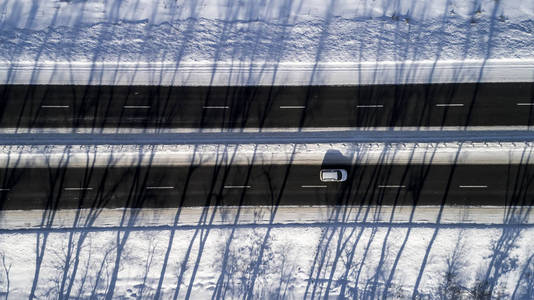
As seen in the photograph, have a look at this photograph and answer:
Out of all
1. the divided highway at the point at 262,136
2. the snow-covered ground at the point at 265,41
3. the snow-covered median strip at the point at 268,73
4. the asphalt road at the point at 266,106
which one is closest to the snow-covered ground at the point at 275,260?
the divided highway at the point at 262,136

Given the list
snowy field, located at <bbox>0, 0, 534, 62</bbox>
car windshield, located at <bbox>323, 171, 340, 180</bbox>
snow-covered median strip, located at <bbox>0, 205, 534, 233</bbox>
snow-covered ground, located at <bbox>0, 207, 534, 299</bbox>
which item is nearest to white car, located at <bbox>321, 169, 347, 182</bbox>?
car windshield, located at <bbox>323, 171, 340, 180</bbox>

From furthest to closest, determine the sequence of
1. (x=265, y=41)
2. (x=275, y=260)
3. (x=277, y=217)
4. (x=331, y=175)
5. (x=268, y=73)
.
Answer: (x=265, y=41), (x=268, y=73), (x=277, y=217), (x=275, y=260), (x=331, y=175)

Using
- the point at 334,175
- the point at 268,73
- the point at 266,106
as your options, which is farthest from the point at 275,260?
the point at 268,73

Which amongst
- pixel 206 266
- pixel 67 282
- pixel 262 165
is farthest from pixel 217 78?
pixel 67 282

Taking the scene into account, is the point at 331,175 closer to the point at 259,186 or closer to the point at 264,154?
the point at 264,154

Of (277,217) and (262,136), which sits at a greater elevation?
(262,136)

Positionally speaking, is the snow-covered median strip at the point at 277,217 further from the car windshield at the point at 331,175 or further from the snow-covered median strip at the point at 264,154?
the snow-covered median strip at the point at 264,154
